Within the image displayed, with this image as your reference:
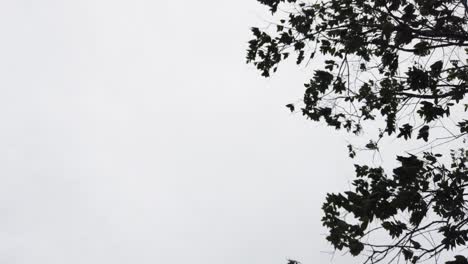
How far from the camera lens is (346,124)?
642 cm

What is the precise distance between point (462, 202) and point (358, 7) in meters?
2.84

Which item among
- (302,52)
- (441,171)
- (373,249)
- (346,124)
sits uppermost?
(302,52)

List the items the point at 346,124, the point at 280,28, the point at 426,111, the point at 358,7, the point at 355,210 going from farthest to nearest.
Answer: the point at 346,124 → the point at 280,28 → the point at 358,7 → the point at 426,111 → the point at 355,210

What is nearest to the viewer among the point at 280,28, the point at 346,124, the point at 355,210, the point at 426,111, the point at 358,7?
the point at 355,210

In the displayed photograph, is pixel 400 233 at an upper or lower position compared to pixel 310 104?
lower

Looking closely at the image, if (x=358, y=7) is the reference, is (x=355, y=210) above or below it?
below

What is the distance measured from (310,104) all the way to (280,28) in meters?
1.24

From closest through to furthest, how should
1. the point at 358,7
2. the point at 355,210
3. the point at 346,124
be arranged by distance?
the point at 355,210 < the point at 358,7 < the point at 346,124

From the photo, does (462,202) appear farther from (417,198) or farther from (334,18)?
(334,18)

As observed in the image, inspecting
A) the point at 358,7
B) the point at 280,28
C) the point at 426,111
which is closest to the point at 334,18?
Answer: the point at 358,7

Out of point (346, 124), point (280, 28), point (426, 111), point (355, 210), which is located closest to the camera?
point (355, 210)

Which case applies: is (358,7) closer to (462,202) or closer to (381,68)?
(381,68)

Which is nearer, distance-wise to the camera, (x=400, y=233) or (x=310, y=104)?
(x=400, y=233)

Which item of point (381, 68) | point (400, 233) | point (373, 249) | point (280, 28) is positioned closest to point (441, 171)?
point (400, 233)
